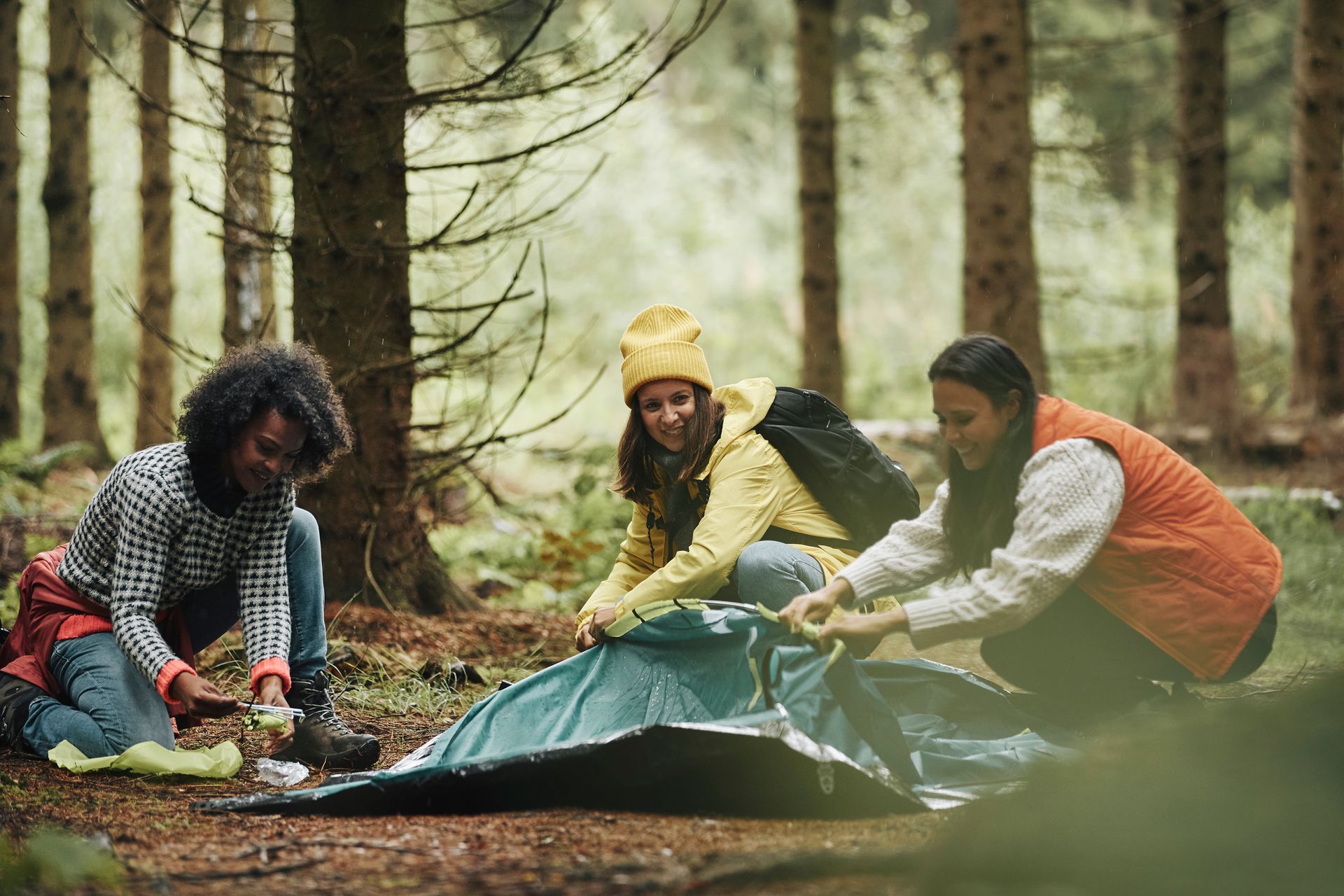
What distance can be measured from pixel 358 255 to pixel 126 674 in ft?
7.00

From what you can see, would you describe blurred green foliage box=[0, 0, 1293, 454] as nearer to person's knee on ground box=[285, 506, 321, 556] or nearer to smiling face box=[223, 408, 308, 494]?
person's knee on ground box=[285, 506, 321, 556]

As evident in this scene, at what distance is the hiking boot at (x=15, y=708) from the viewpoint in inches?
133

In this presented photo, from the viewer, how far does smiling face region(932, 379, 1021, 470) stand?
9.34 ft

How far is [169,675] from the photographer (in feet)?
10.2

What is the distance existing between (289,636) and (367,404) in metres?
1.77

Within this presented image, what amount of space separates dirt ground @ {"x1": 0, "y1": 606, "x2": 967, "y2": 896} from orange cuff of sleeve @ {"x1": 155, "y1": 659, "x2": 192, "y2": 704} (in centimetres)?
24

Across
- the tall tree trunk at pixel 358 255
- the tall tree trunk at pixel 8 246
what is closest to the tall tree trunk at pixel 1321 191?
the tall tree trunk at pixel 358 255

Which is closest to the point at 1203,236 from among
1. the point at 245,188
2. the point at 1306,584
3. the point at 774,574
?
the point at 1306,584

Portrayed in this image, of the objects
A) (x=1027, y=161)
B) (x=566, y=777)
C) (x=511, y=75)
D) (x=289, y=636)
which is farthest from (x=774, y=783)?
(x=1027, y=161)

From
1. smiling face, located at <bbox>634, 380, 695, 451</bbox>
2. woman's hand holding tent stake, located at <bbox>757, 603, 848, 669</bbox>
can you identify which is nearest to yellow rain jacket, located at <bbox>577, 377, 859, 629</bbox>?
smiling face, located at <bbox>634, 380, 695, 451</bbox>

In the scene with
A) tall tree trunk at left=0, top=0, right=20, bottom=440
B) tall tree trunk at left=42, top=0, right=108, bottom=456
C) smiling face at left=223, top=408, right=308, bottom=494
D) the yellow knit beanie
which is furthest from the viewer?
tall tree trunk at left=0, top=0, right=20, bottom=440

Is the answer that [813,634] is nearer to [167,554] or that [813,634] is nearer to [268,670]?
[268,670]

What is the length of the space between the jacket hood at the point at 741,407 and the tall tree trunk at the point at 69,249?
8.17 m

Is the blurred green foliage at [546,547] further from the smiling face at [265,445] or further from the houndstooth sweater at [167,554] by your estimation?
the smiling face at [265,445]
